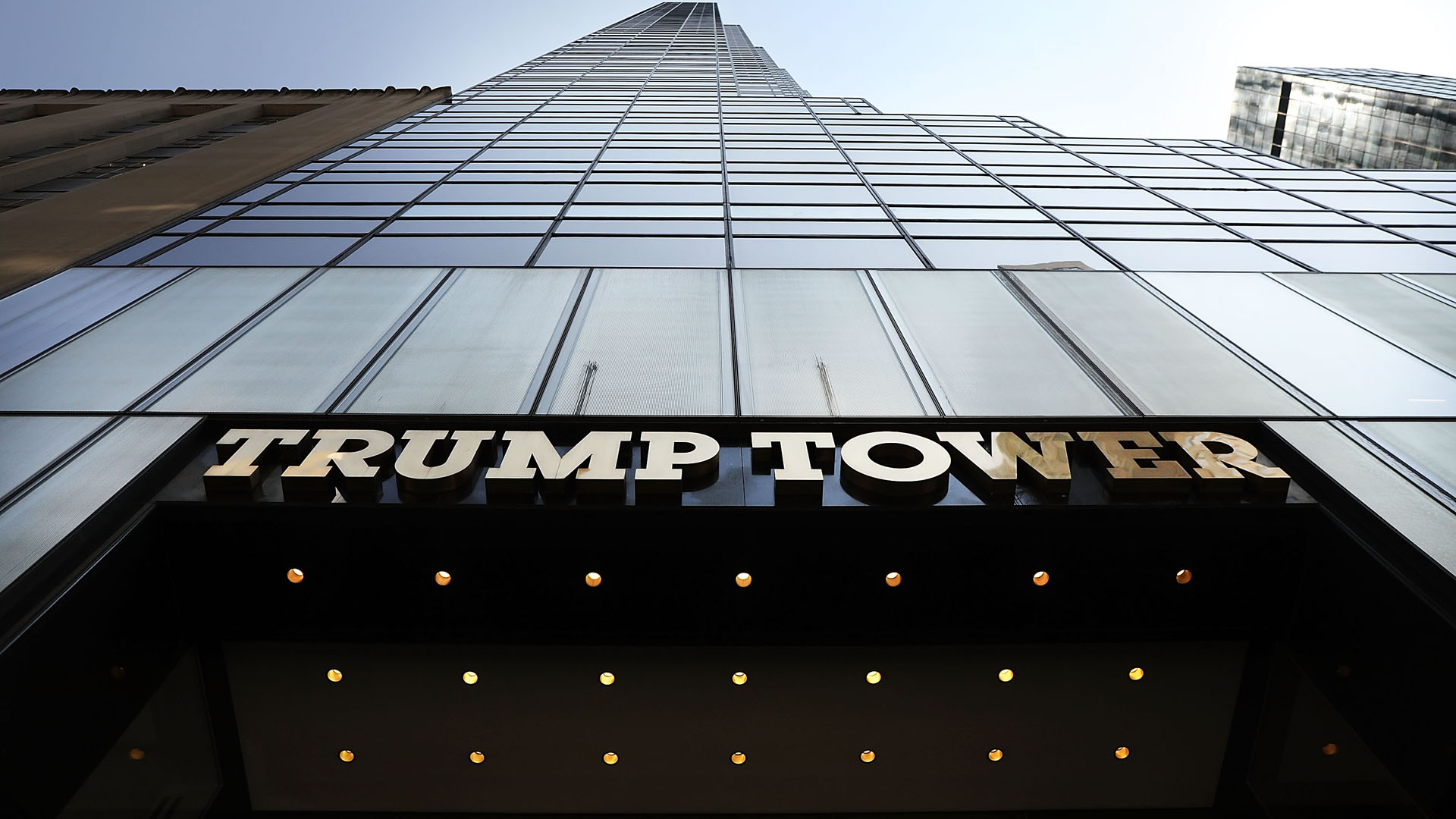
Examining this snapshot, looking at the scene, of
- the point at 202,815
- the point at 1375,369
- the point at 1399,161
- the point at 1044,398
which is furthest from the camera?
the point at 1399,161

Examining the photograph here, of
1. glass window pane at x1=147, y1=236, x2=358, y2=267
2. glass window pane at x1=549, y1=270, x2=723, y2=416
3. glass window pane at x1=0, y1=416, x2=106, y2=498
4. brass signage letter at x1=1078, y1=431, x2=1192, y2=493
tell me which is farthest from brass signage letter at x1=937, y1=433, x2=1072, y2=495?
glass window pane at x1=147, y1=236, x2=358, y2=267

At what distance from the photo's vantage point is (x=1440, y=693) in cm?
663

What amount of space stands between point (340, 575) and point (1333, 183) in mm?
25275

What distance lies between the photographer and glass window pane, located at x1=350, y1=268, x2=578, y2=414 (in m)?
10.1

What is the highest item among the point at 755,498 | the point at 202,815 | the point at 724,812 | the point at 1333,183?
the point at 1333,183

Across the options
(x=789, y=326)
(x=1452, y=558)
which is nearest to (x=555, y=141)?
(x=789, y=326)

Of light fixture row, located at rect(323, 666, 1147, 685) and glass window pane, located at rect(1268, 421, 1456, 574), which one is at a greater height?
glass window pane, located at rect(1268, 421, 1456, 574)

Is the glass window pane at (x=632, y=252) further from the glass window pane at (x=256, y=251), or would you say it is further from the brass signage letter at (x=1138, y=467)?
the brass signage letter at (x=1138, y=467)

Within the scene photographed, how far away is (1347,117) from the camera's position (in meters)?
70.2

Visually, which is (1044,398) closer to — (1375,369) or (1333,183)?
(1375,369)

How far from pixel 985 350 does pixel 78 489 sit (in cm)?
1056

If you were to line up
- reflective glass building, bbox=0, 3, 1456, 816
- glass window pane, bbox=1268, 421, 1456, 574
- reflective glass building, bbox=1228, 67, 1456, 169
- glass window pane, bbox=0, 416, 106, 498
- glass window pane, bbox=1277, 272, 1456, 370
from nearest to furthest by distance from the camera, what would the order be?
glass window pane, bbox=1268, 421, 1456, 574
reflective glass building, bbox=0, 3, 1456, 816
glass window pane, bbox=0, 416, 106, 498
glass window pane, bbox=1277, 272, 1456, 370
reflective glass building, bbox=1228, 67, 1456, 169

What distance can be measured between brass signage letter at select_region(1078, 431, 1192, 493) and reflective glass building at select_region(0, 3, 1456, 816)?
0.16 ft

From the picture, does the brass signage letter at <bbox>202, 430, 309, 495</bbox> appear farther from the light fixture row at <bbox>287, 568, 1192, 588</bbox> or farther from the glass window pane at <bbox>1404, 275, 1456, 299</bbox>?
the glass window pane at <bbox>1404, 275, 1456, 299</bbox>
